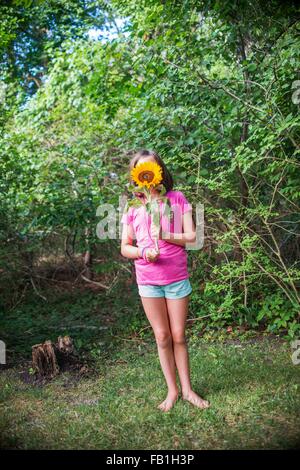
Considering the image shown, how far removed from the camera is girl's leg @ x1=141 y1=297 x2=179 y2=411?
3256 millimetres

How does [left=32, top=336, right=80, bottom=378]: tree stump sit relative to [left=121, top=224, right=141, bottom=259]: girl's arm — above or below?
below

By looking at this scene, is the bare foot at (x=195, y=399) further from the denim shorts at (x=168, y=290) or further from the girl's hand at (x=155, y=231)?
the girl's hand at (x=155, y=231)

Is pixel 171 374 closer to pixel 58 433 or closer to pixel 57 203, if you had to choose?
pixel 58 433

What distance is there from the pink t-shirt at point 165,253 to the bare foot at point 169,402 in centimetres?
84

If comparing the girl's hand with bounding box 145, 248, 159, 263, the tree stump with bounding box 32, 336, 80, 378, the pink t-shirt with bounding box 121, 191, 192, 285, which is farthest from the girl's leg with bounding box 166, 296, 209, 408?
the tree stump with bounding box 32, 336, 80, 378

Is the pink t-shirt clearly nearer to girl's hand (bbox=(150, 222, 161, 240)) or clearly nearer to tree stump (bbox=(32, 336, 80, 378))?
girl's hand (bbox=(150, 222, 161, 240))

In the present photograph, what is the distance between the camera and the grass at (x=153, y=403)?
9.72 feet

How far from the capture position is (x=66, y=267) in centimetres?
841

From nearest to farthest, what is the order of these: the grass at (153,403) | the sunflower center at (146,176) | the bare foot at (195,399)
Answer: the grass at (153,403)
the sunflower center at (146,176)
the bare foot at (195,399)

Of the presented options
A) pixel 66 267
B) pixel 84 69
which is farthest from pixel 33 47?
pixel 66 267

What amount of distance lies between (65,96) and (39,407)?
6863 mm

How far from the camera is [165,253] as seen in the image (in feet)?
10.6

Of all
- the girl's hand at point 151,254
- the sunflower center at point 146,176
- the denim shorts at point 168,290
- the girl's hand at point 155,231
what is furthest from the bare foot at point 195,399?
the sunflower center at point 146,176

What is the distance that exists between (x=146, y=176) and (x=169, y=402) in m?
1.56
